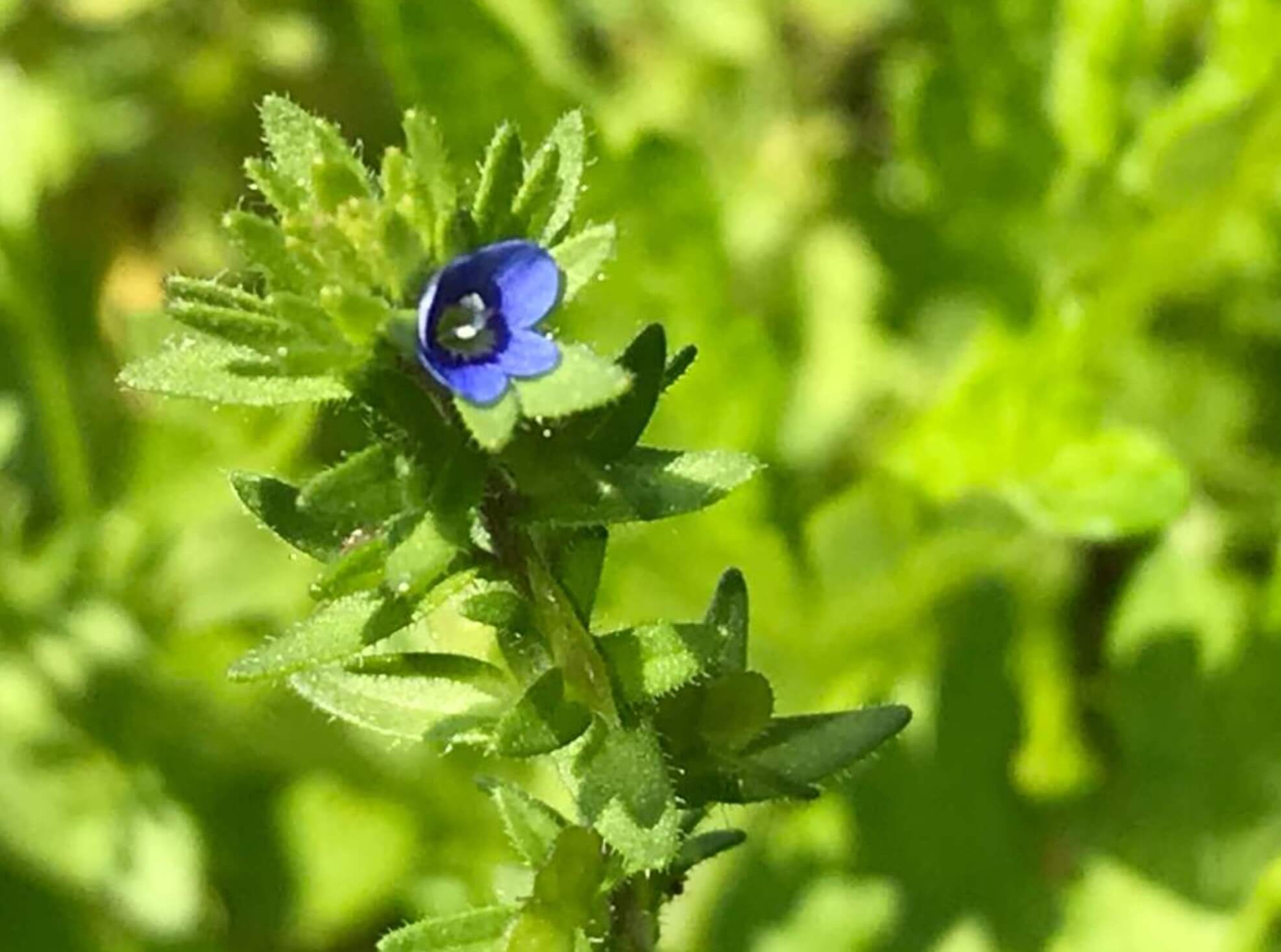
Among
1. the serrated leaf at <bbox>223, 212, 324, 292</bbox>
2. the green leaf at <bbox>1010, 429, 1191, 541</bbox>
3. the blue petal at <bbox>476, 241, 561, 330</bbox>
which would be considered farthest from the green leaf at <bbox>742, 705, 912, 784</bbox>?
the green leaf at <bbox>1010, 429, 1191, 541</bbox>

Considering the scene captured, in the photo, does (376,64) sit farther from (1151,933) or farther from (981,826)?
(1151,933)

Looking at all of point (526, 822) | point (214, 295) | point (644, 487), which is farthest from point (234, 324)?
point (526, 822)

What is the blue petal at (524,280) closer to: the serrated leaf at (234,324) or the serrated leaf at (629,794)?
the serrated leaf at (234,324)

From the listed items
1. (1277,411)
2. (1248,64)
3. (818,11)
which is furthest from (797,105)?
(1248,64)

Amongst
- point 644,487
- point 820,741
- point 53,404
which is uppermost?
point 53,404

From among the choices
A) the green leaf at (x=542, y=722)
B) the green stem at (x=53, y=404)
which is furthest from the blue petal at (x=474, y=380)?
the green stem at (x=53, y=404)

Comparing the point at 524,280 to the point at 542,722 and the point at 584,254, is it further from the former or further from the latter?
the point at 542,722

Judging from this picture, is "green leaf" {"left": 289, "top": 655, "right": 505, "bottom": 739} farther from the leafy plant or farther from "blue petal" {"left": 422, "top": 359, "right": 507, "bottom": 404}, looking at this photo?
"blue petal" {"left": 422, "top": 359, "right": 507, "bottom": 404}
